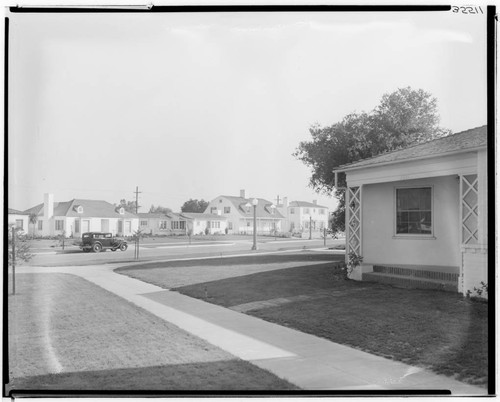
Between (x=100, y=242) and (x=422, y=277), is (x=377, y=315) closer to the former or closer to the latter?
(x=422, y=277)

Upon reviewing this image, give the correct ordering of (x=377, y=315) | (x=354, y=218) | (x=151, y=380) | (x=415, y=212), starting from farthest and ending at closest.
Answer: (x=415, y=212) → (x=354, y=218) → (x=377, y=315) → (x=151, y=380)

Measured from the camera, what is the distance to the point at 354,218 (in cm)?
318

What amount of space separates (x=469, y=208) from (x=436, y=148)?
18.4 inches

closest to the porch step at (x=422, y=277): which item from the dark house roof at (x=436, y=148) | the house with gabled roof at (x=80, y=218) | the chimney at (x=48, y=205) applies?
the dark house roof at (x=436, y=148)

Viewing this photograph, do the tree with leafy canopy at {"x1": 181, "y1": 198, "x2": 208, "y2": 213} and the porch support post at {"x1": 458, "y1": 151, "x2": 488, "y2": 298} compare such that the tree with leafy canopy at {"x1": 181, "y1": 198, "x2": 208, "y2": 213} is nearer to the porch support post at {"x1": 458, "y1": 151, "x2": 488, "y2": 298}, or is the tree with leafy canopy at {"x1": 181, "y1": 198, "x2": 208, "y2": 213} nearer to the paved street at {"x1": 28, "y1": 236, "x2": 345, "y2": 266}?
the paved street at {"x1": 28, "y1": 236, "x2": 345, "y2": 266}

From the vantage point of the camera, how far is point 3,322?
257 cm

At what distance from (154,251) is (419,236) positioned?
74.7 inches

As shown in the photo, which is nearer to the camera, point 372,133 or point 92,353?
point 92,353

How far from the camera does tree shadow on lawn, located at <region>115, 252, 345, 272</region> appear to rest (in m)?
2.83

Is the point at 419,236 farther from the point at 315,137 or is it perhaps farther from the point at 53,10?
the point at 53,10

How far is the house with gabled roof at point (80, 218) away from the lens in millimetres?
2625

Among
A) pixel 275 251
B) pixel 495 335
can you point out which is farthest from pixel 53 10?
pixel 495 335

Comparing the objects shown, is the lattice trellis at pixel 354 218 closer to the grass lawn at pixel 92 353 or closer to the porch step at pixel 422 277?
the porch step at pixel 422 277

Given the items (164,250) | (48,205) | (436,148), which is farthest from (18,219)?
(436,148)
